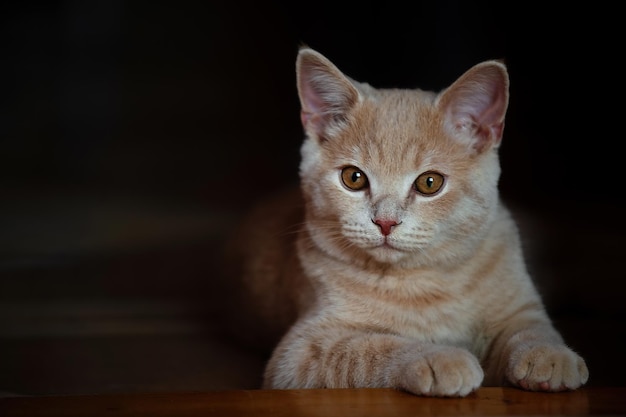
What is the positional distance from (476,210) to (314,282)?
47 cm

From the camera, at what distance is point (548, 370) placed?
1.65 m

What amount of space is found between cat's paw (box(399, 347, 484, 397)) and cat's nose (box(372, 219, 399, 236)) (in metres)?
0.31

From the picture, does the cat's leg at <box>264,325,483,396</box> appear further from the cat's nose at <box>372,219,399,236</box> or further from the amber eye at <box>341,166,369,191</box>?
the amber eye at <box>341,166,369,191</box>

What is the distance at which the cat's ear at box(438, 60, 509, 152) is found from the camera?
1.86 m

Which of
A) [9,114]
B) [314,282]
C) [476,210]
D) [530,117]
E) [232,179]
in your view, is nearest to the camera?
[476,210]

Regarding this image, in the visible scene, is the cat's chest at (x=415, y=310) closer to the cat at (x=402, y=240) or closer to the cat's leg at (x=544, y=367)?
the cat at (x=402, y=240)

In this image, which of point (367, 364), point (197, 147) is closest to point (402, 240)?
point (367, 364)

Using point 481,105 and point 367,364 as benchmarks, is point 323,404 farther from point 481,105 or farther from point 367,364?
point 481,105

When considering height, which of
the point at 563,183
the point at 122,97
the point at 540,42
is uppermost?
the point at 540,42

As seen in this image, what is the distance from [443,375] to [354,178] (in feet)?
1.83

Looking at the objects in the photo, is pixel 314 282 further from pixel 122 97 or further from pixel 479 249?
pixel 122 97

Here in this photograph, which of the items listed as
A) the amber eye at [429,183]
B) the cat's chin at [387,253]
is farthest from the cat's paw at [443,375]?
the amber eye at [429,183]

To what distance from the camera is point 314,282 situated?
208 cm

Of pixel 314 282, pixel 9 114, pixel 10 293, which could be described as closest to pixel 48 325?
pixel 10 293
